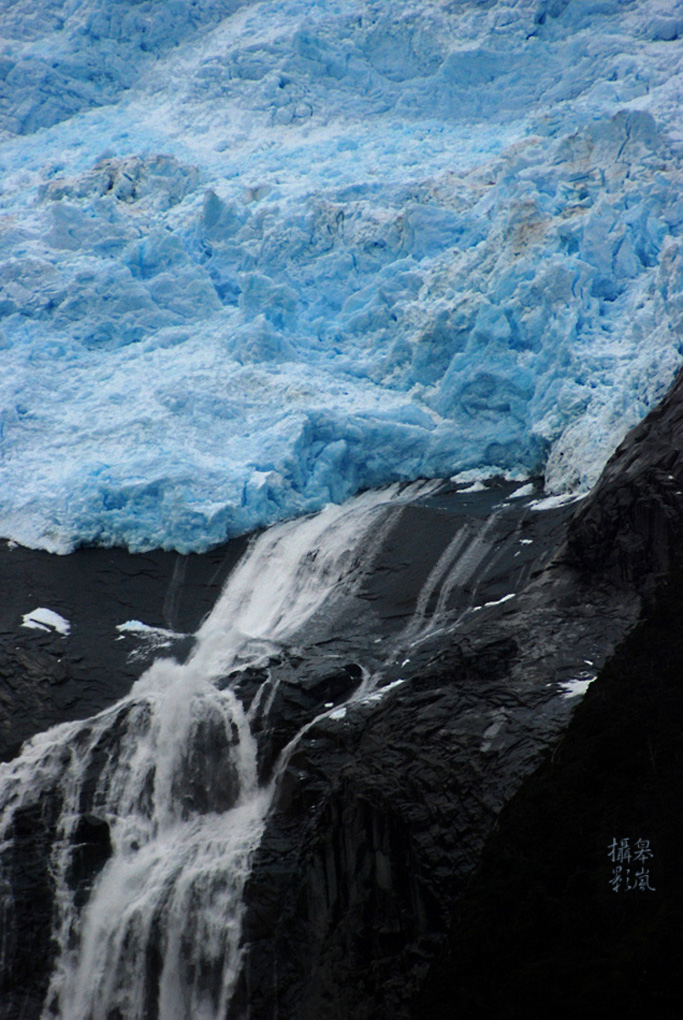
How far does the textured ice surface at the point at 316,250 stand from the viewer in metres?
9.68

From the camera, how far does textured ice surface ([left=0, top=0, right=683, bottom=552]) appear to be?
381 inches

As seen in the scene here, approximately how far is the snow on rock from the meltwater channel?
1.09 m

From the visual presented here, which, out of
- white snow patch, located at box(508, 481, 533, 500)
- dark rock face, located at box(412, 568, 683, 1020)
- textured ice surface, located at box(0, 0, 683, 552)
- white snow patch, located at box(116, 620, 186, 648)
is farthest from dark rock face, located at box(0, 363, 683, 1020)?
textured ice surface, located at box(0, 0, 683, 552)

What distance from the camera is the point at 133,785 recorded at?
688 centimetres

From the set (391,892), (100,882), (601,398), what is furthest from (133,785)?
(601,398)

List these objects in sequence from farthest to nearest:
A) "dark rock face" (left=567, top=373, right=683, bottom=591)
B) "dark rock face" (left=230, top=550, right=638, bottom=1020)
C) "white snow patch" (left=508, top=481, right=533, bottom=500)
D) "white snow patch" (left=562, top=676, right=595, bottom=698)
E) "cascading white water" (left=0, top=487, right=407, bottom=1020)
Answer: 1. "white snow patch" (left=508, top=481, right=533, bottom=500)
2. "dark rock face" (left=567, top=373, right=683, bottom=591)
3. "cascading white water" (left=0, top=487, right=407, bottom=1020)
4. "white snow patch" (left=562, top=676, right=595, bottom=698)
5. "dark rock face" (left=230, top=550, right=638, bottom=1020)

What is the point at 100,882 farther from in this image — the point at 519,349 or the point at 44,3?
the point at 44,3

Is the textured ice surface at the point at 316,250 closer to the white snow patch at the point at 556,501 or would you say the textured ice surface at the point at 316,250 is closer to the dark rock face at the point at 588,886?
the white snow patch at the point at 556,501

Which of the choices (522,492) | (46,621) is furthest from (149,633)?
(522,492)

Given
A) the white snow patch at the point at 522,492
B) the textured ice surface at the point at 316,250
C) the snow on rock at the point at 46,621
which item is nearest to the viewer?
the snow on rock at the point at 46,621

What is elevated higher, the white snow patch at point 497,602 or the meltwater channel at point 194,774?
the white snow patch at point 497,602

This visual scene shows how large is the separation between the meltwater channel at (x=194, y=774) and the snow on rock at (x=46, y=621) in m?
1.09
